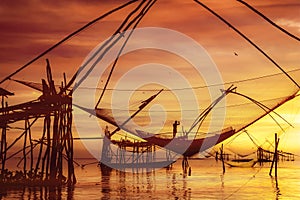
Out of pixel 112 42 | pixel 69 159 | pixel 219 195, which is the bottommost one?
pixel 219 195

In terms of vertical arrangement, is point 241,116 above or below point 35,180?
above

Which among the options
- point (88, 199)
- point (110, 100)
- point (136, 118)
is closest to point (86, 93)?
point (110, 100)

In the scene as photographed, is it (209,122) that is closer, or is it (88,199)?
(88,199)

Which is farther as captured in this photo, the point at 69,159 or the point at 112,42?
the point at 69,159

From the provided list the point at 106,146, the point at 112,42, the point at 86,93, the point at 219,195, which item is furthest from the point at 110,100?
the point at 106,146

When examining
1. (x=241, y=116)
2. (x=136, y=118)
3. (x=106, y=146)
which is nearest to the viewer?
(x=241, y=116)

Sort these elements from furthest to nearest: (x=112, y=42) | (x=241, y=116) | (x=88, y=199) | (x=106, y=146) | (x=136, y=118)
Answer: (x=106, y=146), (x=136, y=118), (x=241, y=116), (x=88, y=199), (x=112, y=42)

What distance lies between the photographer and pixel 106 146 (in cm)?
4606

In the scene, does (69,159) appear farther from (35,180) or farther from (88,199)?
(88,199)

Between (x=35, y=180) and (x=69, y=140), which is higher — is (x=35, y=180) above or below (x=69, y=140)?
below

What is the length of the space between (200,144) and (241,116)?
7.82 feet

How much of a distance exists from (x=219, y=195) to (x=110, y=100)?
5.46 metres

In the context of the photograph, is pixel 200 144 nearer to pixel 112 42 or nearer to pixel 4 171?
pixel 4 171

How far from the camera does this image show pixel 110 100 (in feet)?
69.4
